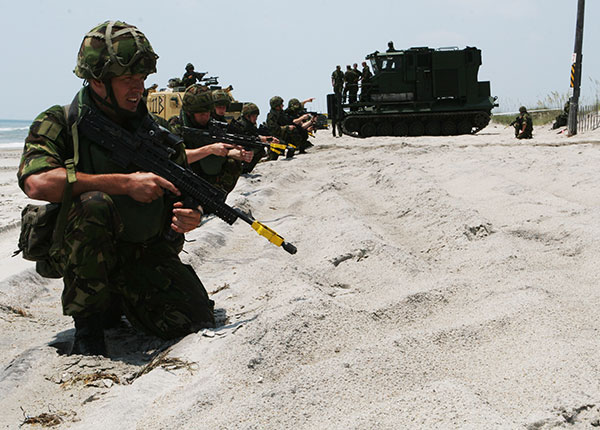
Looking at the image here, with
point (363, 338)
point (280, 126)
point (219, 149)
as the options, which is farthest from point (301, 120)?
point (363, 338)

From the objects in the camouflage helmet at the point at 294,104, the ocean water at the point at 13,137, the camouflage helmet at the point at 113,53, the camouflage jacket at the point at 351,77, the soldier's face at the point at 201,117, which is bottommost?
the ocean water at the point at 13,137

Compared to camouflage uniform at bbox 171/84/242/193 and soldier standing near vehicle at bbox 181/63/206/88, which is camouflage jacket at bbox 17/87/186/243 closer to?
camouflage uniform at bbox 171/84/242/193

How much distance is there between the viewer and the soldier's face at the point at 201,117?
5.70 m

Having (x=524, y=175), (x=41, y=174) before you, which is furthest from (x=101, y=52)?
(x=524, y=175)

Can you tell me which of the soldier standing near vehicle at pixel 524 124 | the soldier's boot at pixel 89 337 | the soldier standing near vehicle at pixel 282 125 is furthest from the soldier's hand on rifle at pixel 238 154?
the soldier standing near vehicle at pixel 524 124

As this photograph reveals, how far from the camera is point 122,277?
3.03 m

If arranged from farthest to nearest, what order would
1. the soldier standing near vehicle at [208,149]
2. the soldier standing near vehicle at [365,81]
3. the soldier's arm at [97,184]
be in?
the soldier standing near vehicle at [365,81]
the soldier standing near vehicle at [208,149]
the soldier's arm at [97,184]

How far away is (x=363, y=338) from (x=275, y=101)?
1093 centimetres

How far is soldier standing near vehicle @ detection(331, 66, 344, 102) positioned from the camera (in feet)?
63.9

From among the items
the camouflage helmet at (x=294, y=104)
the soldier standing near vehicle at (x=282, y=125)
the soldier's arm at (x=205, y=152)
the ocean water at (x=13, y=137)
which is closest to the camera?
the soldier's arm at (x=205, y=152)

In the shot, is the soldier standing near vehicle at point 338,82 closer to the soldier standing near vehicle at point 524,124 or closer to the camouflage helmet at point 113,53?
the soldier standing near vehicle at point 524,124

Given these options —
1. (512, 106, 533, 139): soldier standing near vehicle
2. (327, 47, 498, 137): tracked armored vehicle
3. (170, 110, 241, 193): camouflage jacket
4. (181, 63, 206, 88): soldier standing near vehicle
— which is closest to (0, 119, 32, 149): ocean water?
(181, 63, 206, 88): soldier standing near vehicle

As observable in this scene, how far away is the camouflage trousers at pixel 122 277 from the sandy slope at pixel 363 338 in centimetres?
16

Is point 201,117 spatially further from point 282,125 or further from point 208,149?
point 282,125
